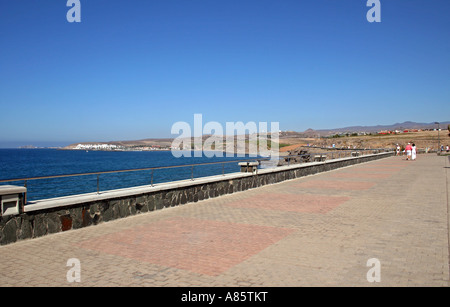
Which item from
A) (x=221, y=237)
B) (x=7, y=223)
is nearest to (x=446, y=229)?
(x=221, y=237)

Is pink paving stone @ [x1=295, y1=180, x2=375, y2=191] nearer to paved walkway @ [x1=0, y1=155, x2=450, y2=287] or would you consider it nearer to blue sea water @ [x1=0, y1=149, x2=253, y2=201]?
blue sea water @ [x1=0, y1=149, x2=253, y2=201]

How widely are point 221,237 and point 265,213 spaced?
9.02 feet

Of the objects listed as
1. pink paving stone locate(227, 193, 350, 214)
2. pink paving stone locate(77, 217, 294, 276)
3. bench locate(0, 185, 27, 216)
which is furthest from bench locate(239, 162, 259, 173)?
bench locate(0, 185, 27, 216)

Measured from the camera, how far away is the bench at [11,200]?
22.5ft

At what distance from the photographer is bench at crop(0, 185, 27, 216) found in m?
6.84

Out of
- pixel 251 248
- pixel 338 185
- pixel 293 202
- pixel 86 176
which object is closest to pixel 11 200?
pixel 251 248

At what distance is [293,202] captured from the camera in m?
11.6

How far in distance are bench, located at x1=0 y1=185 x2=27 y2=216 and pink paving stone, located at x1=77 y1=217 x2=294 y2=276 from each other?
1399 millimetres

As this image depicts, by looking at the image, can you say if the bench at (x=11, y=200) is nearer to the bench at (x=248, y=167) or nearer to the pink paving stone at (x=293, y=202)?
the pink paving stone at (x=293, y=202)

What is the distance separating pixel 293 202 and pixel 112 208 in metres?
5.55

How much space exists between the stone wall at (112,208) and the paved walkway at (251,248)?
0.65 ft

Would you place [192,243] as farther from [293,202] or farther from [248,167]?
[248,167]

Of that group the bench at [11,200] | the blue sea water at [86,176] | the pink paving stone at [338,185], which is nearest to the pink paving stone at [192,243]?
the bench at [11,200]

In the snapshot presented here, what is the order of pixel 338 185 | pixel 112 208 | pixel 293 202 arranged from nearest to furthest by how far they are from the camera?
pixel 112 208 < pixel 293 202 < pixel 338 185
